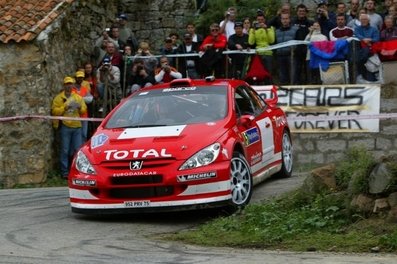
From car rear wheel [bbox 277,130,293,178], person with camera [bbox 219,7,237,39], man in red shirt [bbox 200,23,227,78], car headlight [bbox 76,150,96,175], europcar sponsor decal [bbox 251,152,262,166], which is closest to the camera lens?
car headlight [bbox 76,150,96,175]

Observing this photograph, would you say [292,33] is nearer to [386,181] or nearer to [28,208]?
[28,208]

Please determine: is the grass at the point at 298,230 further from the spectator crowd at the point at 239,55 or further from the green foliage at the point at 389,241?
the spectator crowd at the point at 239,55

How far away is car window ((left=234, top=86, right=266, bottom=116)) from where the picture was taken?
13.9m

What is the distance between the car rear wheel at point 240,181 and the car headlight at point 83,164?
1738 mm

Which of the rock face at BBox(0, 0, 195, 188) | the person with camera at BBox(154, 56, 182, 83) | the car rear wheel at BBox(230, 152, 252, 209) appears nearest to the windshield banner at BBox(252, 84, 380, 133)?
the person with camera at BBox(154, 56, 182, 83)

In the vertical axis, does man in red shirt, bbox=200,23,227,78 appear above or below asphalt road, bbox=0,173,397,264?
above

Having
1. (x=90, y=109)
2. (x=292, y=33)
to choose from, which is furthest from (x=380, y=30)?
(x=90, y=109)

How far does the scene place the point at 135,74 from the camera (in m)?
21.0

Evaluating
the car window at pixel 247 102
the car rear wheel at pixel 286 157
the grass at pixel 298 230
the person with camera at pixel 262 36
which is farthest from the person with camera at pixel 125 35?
the grass at pixel 298 230

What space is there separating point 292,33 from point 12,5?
5.96m

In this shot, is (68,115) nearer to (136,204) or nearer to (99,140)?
(99,140)

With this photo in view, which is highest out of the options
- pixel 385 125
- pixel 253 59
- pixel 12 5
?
pixel 12 5

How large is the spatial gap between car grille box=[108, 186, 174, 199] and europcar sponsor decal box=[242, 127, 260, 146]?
1.66m

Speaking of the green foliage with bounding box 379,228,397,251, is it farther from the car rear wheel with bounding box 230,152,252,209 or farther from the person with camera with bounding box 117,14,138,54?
the person with camera with bounding box 117,14,138,54
